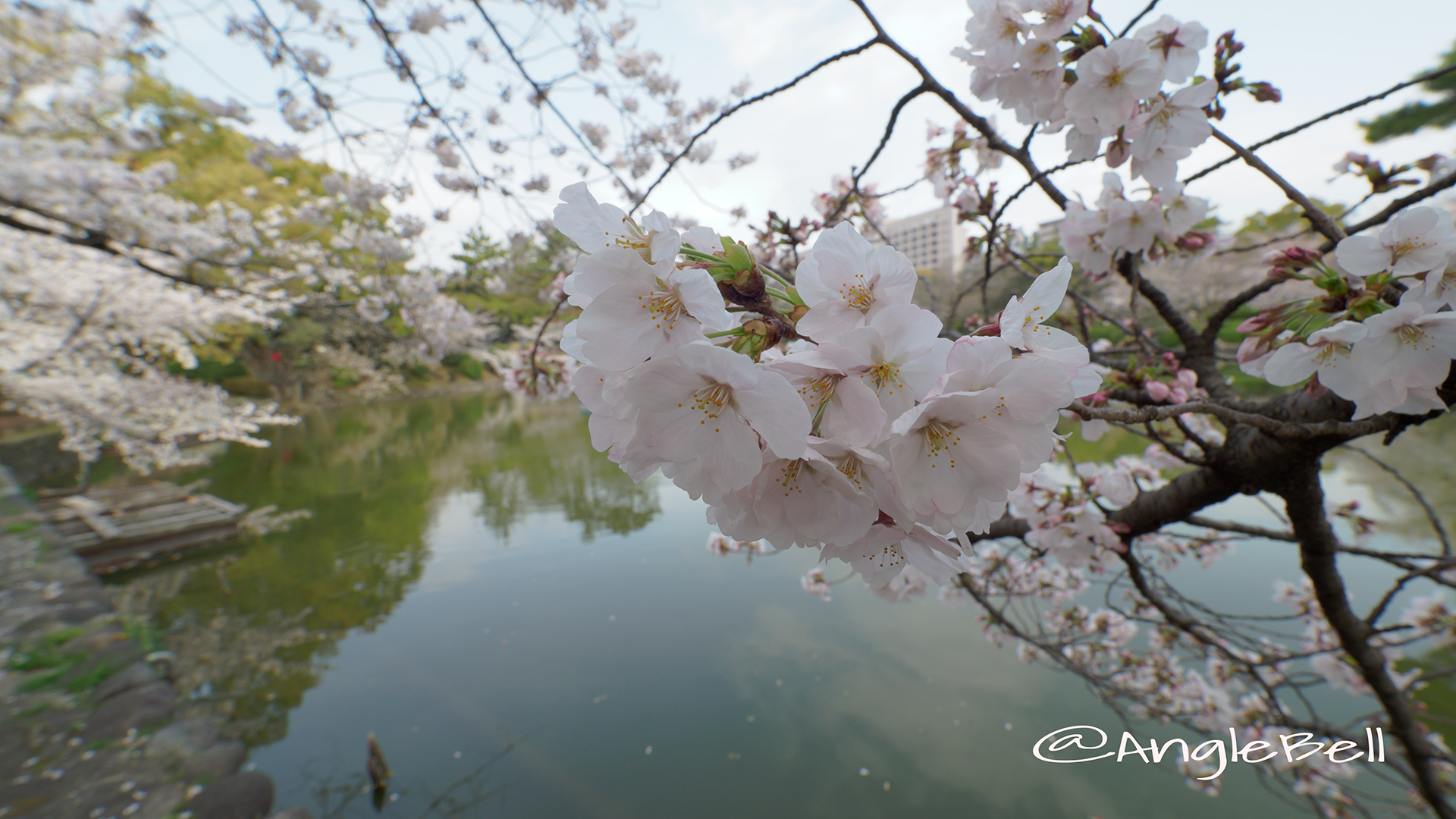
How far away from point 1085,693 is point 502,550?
539cm

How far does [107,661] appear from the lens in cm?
303

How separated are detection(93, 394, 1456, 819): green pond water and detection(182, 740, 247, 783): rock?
15.2 inches

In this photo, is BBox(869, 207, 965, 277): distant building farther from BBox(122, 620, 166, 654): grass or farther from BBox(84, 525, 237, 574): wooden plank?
BBox(84, 525, 237, 574): wooden plank

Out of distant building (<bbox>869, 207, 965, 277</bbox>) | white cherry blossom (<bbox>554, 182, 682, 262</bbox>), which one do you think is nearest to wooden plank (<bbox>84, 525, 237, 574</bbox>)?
white cherry blossom (<bbox>554, 182, 682, 262</bbox>)

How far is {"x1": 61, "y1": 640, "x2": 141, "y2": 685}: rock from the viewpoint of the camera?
2.86 m

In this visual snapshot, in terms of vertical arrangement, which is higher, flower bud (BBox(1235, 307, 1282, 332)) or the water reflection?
flower bud (BBox(1235, 307, 1282, 332))

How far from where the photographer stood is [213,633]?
426 cm

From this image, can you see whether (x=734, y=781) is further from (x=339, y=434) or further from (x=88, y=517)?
(x=339, y=434)

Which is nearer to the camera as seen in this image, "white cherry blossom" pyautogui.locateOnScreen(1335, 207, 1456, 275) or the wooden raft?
"white cherry blossom" pyautogui.locateOnScreen(1335, 207, 1456, 275)

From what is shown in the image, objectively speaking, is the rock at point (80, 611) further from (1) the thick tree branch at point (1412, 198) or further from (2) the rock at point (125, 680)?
(1) the thick tree branch at point (1412, 198)

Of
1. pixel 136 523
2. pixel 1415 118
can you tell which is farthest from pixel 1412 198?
pixel 1415 118

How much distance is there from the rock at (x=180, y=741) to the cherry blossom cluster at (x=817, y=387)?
3530 millimetres

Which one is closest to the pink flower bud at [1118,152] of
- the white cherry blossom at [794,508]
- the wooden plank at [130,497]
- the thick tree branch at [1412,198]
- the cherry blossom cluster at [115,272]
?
the thick tree branch at [1412,198]

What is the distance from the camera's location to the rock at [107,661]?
286cm
